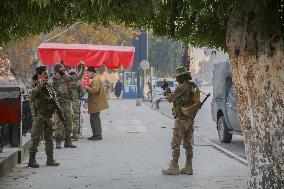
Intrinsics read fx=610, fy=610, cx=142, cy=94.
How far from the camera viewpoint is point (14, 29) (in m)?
7.77

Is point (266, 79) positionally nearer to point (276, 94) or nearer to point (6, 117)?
point (276, 94)

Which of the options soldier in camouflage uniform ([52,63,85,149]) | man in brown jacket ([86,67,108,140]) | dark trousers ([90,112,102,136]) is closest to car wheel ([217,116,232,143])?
man in brown jacket ([86,67,108,140])

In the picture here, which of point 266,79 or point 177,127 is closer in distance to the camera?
point 266,79

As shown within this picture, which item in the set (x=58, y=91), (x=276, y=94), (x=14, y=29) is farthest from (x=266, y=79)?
(x=58, y=91)

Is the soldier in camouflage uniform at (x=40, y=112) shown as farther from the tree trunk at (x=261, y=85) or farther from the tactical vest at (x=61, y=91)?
the tree trunk at (x=261, y=85)

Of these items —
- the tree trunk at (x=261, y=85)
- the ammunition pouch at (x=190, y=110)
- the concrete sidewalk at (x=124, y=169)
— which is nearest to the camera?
the tree trunk at (x=261, y=85)

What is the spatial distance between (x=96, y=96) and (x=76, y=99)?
36.2 inches

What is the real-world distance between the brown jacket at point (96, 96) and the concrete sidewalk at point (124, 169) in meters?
0.90

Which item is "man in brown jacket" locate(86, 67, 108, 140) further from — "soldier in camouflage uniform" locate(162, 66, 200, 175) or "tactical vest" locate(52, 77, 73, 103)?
"soldier in camouflage uniform" locate(162, 66, 200, 175)

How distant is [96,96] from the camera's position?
1595 cm

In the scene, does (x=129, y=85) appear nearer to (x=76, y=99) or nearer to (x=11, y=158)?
(x=76, y=99)

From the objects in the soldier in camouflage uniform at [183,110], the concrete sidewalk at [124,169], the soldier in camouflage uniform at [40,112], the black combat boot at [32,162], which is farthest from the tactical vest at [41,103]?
the soldier in camouflage uniform at [183,110]

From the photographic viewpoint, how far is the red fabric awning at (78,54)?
16.4 meters

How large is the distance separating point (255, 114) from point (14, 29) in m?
3.29
